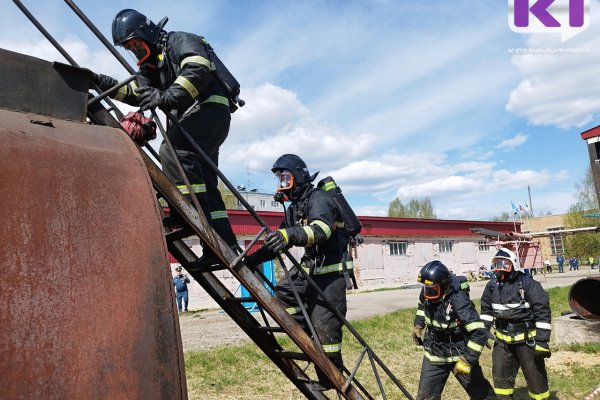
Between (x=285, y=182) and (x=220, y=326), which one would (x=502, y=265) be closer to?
(x=285, y=182)

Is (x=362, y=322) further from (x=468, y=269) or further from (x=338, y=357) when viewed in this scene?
(x=468, y=269)

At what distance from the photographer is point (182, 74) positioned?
10.5ft

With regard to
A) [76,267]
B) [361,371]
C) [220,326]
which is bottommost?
[361,371]

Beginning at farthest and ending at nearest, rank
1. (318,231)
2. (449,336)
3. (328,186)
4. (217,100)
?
(449,336) < (328,186) < (318,231) < (217,100)

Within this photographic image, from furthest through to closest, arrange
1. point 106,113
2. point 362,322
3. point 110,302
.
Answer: point 362,322 → point 106,113 → point 110,302

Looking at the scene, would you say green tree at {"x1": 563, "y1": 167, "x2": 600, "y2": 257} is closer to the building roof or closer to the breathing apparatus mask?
the building roof

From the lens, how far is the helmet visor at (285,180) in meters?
4.31

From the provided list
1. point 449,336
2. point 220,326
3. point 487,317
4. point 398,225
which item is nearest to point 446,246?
point 398,225

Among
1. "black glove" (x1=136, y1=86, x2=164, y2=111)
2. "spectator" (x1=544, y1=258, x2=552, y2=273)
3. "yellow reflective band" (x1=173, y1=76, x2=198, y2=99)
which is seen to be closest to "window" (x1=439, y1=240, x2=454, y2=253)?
"spectator" (x1=544, y1=258, x2=552, y2=273)

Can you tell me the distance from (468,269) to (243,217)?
1873 centimetres

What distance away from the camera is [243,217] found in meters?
20.4

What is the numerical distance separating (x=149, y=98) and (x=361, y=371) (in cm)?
630

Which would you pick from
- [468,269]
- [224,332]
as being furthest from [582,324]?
[468,269]

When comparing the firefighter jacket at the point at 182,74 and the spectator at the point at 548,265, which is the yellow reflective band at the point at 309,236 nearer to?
the firefighter jacket at the point at 182,74
